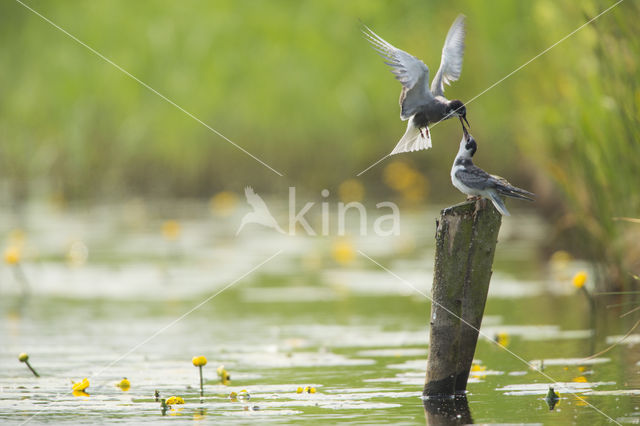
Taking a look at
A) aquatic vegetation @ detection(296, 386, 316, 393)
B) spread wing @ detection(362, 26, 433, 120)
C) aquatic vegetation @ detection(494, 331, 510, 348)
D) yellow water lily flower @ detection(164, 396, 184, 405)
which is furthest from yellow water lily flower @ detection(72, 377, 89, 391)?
aquatic vegetation @ detection(494, 331, 510, 348)

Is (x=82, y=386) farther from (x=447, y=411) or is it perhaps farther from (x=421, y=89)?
(x=421, y=89)

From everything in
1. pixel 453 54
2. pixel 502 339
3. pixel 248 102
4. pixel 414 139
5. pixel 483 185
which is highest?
pixel 248 102

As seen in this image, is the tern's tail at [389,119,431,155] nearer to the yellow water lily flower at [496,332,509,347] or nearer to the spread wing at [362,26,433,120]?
the spread wing at [362,26,433,120]

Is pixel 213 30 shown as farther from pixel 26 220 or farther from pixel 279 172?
pixel 26 220

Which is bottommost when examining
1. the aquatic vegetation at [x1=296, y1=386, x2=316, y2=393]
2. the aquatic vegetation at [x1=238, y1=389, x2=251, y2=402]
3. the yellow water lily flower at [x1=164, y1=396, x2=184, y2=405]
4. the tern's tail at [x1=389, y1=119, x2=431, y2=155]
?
the yellow water lily flower at [x1=164, y1=396, x2=184, y2=405]

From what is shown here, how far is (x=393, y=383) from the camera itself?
30.2 ft

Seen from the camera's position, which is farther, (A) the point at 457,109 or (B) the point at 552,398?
(A) the point at 457,109

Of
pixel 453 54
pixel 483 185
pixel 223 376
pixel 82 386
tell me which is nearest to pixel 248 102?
pixel 223 376

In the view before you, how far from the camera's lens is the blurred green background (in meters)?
28.4

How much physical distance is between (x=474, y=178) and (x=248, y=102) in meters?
23.3

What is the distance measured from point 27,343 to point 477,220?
234 inches

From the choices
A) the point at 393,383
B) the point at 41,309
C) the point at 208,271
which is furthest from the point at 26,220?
the point at 393,383

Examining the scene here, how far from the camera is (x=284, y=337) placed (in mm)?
12148

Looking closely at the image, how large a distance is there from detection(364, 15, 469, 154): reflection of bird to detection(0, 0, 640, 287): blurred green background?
1385 centimetres
